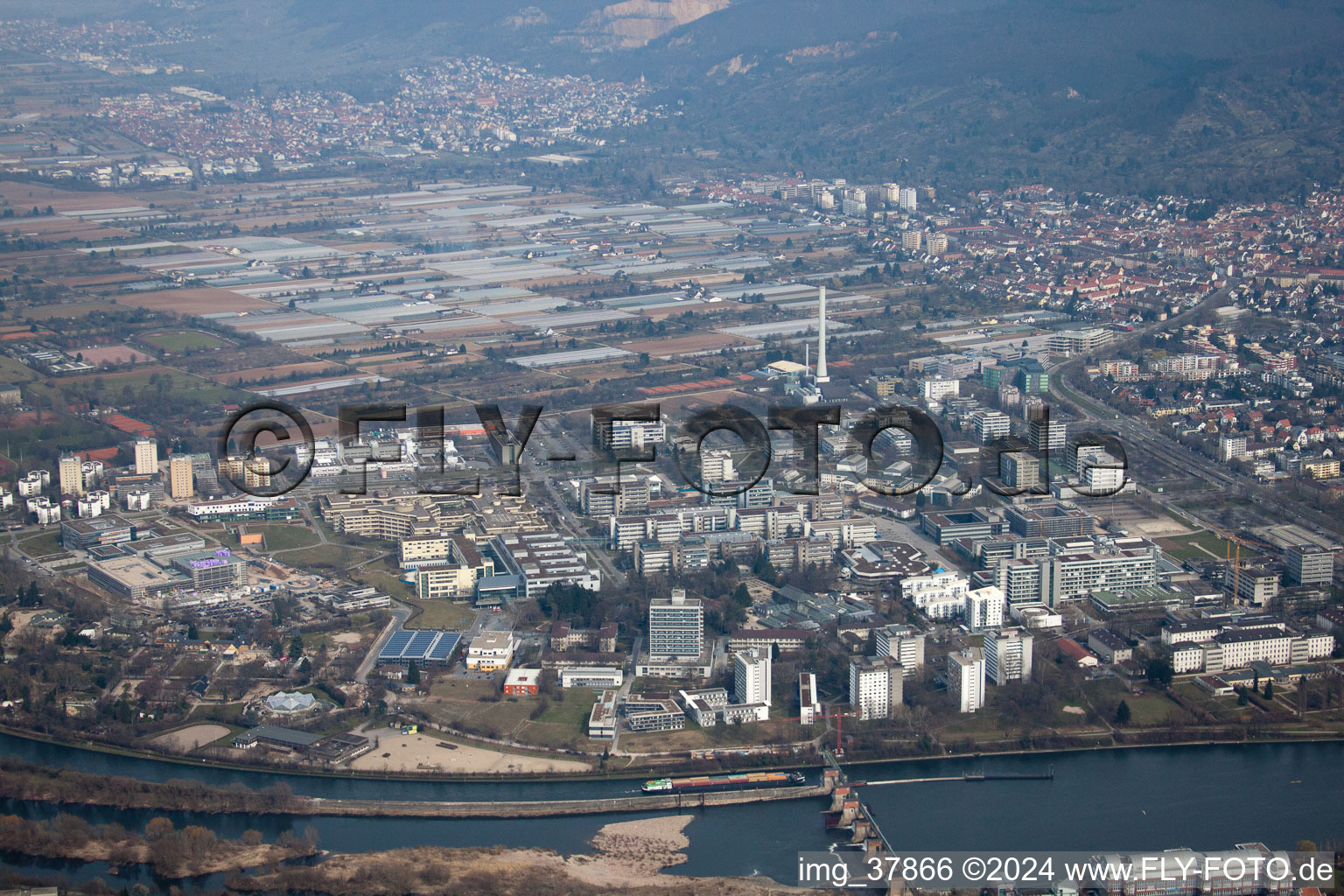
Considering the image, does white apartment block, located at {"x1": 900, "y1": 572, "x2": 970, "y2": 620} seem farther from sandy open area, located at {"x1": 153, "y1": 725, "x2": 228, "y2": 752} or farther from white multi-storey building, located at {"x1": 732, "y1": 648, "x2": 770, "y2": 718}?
sandy open area, located at {"x1": 153, "y1": 725, "x2": 228, "y2": 752}

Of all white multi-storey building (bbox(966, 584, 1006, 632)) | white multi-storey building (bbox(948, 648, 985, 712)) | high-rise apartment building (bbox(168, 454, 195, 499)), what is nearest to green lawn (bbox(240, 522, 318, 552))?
high-rise apartment building (bbox(168, 454, 195, 499))

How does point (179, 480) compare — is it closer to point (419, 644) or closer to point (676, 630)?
point (419, 644)

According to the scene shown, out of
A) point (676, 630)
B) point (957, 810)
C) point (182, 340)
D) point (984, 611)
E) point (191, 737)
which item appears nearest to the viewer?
point (957, 810)

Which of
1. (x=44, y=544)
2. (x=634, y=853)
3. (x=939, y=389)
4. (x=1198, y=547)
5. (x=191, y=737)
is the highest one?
(x=939, y=389)

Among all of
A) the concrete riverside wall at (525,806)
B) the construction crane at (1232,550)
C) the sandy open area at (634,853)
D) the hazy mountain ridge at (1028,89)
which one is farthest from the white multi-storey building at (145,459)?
the hazy mountain ridge at (1028,89)

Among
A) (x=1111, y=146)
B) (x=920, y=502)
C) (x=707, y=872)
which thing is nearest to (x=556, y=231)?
(x=1111, y=146)

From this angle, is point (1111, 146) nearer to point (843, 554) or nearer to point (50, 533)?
point (843, 554)

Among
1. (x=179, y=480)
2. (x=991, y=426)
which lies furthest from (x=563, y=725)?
(x=991, y=426)
